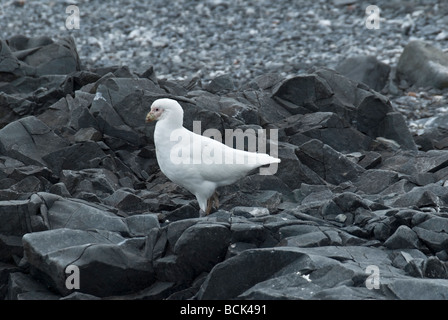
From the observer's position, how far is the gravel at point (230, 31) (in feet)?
85.7

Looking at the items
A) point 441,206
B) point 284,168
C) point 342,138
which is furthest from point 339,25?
point 441,206

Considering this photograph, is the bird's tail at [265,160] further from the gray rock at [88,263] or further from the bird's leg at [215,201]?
the gray rock at [88,263]

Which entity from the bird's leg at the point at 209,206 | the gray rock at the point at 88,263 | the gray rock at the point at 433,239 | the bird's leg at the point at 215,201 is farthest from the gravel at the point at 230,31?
the gray rock at the point at 88,263

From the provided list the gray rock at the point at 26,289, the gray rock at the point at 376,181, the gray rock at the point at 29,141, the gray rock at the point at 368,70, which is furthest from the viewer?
the gray rock at the point at 368,70

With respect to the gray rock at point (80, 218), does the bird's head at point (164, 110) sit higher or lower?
higher

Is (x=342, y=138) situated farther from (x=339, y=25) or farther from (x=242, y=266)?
(x=339, y=25)

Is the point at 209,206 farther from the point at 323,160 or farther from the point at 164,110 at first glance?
the point at 323,160

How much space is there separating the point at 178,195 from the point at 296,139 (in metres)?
3.14

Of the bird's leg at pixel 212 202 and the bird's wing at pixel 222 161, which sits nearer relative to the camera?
the bird's wing at pixel 222 161

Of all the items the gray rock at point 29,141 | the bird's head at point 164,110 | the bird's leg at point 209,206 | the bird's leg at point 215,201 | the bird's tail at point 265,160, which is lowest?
the bird's leg at point 215,201

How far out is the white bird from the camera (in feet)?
38.8

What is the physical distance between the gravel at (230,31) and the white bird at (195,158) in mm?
12629

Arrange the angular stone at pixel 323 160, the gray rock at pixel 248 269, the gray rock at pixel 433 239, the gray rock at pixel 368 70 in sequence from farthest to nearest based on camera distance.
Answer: the gray rock at pixel 368 70, the angular stone at pixel 323 160, the gray rock at pixel 433 239, the gray rock at pixel 248 269

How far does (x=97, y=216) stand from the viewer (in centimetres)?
1088
